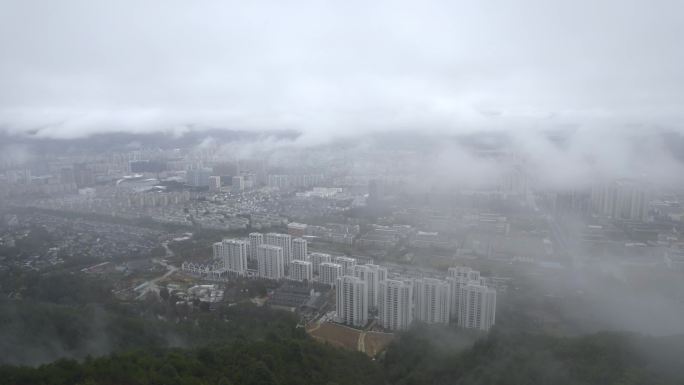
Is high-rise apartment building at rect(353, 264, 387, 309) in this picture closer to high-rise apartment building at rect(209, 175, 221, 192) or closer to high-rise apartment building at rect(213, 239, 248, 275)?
high-rise apartment building at rect(213, 239, 248, 275)

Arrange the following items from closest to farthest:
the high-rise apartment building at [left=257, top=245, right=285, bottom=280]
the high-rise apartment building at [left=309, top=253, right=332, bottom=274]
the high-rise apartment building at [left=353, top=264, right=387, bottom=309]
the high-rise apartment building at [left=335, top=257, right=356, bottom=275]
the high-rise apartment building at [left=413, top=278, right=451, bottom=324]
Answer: the high-rise apartment building at [left=413, top=278, right=451, bottom=324]
the high-rise apartment building at [left=353, top=264, right=387, bottom=309]
the high-rise apartment building at [left=335, top=257, right=356, bottom=275]
the high-rise apartment building at [left=309, top=253, right=332, bottom=274]
the high-rise apartment building at [left=257, top=245, right=285, bottom=280]

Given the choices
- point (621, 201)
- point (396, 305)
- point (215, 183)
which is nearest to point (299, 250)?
point (396, 305)

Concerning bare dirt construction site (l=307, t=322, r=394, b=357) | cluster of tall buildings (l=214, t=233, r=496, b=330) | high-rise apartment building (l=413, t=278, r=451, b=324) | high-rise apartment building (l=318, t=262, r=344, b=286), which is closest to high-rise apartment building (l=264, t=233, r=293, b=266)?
high-rise apartment building (l=318, t=262, r=344, b=286)

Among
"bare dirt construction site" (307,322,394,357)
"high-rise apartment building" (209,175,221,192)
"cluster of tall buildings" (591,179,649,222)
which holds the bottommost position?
"bare dirt construction site" (307,322,394,357)

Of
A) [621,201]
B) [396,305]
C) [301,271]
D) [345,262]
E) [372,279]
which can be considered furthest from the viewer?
[301,271]

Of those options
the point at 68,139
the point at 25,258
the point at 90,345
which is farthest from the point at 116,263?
the point at 68,139

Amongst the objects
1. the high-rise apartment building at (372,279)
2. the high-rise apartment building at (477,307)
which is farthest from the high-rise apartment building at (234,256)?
the high-rise apartment building at (477,307)

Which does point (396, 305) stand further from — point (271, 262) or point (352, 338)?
point (271, 262)

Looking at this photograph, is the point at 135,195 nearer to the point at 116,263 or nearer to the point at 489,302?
the point at 116,263
